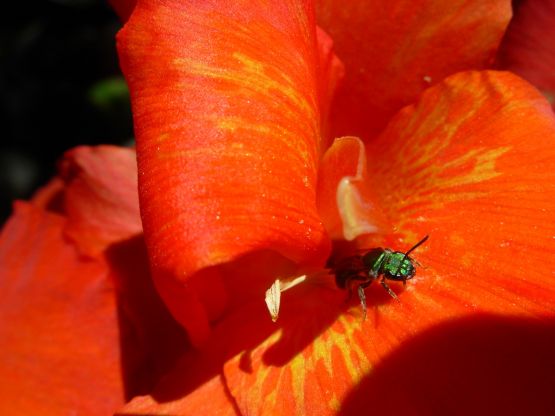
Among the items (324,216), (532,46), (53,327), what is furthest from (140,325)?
(532,46)

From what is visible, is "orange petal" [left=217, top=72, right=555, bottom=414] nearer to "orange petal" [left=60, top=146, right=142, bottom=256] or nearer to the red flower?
the red flower

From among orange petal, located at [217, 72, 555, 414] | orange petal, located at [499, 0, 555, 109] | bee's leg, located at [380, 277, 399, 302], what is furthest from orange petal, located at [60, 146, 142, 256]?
orange petal, located at [499, 0, 555, 109]

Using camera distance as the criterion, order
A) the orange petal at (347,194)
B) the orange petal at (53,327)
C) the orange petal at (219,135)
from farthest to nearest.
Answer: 1. the orange petal at (53,327)
2. the orange petal at (347,194)
3. the orange petal at (219,135)

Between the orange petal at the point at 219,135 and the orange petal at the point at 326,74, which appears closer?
the orange petal at the point at 219,135

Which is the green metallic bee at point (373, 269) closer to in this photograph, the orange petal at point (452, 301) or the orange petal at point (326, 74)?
the orange petal at point (452, 301)

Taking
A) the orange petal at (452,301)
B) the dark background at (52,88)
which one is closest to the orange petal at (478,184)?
the orange petal at (452,301)

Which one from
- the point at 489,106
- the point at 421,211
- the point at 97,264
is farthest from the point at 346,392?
the point at 97,264

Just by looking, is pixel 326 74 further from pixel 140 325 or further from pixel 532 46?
pixel 140 325
